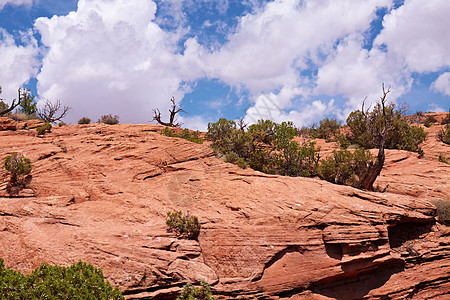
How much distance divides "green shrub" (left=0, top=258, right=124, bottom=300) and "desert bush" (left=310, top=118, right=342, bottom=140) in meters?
25.5

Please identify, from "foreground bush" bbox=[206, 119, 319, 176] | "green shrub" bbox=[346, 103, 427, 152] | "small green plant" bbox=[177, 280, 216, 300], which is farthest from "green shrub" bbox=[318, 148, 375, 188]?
"small green plant" bbox=[177, 280, 216, 300]

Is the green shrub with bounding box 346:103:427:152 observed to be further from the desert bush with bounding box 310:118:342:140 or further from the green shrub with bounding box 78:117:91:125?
the green shrub with bounding box 78:117:91:125

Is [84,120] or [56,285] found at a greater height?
[84,120]

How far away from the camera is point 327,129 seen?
30688 mm

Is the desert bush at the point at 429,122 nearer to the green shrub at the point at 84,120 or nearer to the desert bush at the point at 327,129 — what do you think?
the desert bush at the point at 327,129

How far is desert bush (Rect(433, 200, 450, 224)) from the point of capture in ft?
38.6

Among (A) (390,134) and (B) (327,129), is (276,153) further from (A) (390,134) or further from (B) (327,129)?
(B) (327,129)

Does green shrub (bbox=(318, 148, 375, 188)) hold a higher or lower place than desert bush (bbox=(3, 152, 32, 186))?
lower

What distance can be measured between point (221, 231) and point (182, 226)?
4.19 ft

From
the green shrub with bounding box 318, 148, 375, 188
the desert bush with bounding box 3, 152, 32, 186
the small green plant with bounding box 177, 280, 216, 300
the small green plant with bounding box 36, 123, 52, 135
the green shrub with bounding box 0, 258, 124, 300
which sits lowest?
the small green plant with bounding box 177, 280, 216, 300

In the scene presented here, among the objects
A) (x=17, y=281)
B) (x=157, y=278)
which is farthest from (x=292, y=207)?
(x=17, y=281)

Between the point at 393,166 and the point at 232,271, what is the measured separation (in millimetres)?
12637

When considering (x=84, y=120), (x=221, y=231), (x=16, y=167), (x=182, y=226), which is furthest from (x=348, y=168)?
(x=84, y=120)

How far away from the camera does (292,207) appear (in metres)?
10.0
